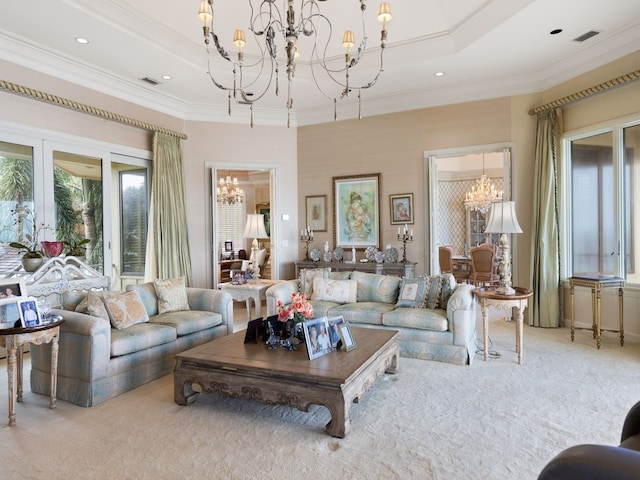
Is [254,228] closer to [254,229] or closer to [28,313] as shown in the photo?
[254,229]

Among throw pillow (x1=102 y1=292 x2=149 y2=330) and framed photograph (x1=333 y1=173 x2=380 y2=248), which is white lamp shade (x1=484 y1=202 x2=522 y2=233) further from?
throw pillow (x1=102 y1=292 x2=149 y2=330)

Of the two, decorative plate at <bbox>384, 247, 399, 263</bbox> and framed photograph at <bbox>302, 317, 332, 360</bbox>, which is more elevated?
decorative plate at <bbox>384, 247, 399, 263</bbox>

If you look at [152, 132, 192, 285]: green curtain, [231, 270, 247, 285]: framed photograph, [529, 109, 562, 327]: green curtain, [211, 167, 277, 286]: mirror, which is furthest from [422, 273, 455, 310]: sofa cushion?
[211, 167, 277, 286]: mirror

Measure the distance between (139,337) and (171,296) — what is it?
91 centimetres

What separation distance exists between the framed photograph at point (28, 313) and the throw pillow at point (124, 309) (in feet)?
2.29

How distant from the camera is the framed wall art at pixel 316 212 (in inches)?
282

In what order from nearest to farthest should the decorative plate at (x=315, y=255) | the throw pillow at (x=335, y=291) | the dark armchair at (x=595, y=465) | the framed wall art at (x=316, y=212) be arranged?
the dark armchair at (x=595, y=465) < the throw pillow at (x=335, y=291) < the decorative plate at (x=315, y=255) < the framed wall art at (x=316, y=212)

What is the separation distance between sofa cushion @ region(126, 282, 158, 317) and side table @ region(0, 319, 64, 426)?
1140 millimetres

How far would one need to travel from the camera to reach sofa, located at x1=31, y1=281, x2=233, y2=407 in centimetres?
316

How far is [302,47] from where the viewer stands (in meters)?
5.43

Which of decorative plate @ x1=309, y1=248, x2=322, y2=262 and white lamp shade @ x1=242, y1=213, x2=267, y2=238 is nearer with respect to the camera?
white lamp shade @ x1=242, y1=213, x2=267, y2=238

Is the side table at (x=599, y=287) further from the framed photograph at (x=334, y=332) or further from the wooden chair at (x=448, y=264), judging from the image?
the wooden chair at (x=448, y=264)

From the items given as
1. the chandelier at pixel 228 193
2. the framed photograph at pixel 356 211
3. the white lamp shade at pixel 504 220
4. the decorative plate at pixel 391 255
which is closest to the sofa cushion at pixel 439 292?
the white lamp shade at pixel 504 220

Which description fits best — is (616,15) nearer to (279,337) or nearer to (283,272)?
(279,337)
